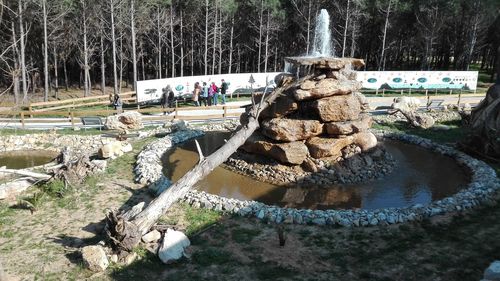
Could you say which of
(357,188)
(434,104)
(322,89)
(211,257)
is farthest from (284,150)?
(434,104)

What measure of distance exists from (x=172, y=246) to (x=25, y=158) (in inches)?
448

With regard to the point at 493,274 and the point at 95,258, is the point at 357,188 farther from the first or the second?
the point at 95,258

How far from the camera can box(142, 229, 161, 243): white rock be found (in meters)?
10.2

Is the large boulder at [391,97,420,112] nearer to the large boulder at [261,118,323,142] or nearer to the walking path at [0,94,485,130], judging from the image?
the walking path at [0,94,485,130]

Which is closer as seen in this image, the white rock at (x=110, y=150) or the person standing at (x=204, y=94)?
the white rock at (x=110, y=150)

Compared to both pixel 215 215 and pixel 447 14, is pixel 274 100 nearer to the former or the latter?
pixel 215 215

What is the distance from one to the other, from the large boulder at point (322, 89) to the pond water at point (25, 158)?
1056 cm

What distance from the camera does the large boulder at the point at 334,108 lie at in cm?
1555

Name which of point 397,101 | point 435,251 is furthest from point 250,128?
point 397,101

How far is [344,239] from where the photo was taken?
35.3 feet

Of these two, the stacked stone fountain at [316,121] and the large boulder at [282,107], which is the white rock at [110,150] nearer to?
the stacked stone fountain at [316,121]

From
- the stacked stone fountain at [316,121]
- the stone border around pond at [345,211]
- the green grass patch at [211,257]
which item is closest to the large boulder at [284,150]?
the stacked stone fountain at [316,121]

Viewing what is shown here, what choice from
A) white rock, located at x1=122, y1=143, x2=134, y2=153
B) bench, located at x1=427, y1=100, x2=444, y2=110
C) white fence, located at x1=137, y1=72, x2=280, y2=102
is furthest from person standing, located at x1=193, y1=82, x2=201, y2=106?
bench, located at x1=427, y1=100, x2=444, y2=110

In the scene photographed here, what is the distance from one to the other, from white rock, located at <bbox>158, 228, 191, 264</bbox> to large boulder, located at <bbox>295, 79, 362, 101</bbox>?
7404 mm
